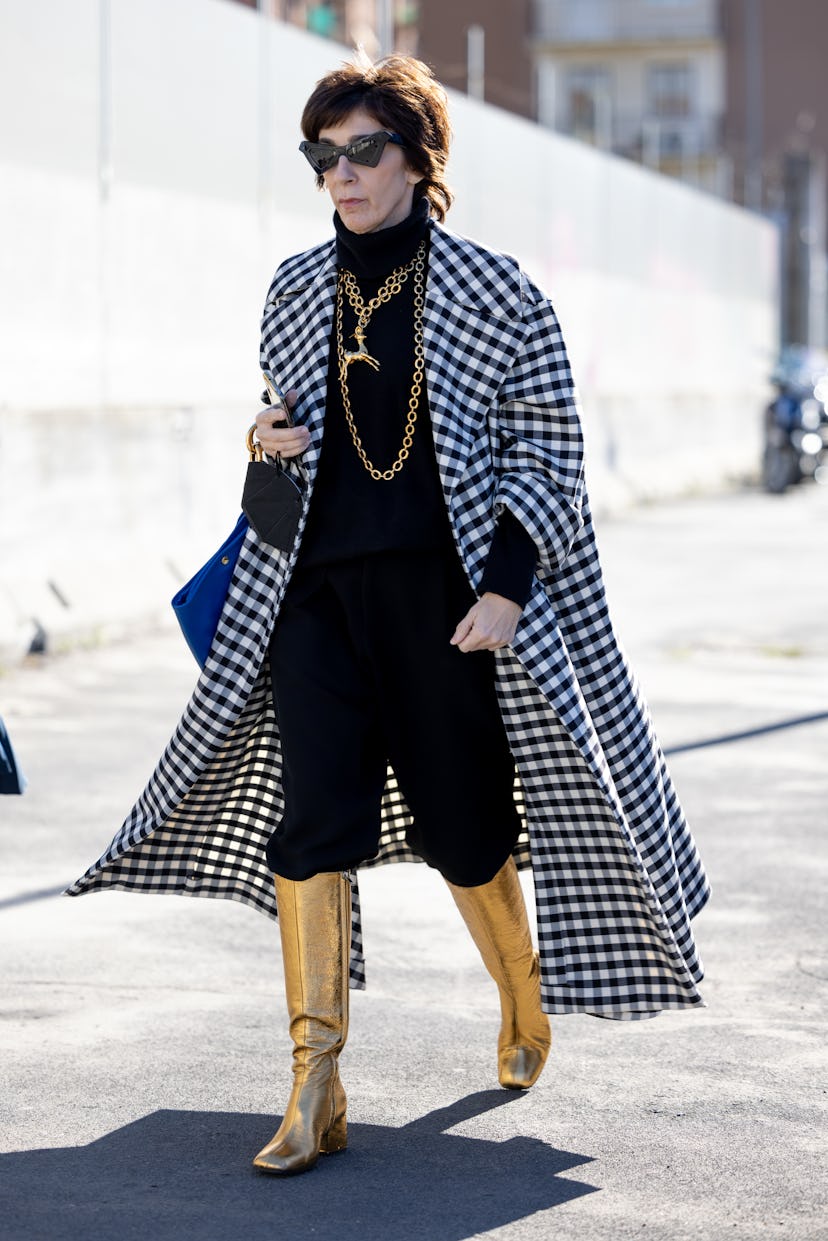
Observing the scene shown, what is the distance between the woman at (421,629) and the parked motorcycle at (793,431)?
68.8 feet

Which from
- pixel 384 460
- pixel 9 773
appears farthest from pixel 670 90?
pixel 384 460

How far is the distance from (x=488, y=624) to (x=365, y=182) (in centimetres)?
82

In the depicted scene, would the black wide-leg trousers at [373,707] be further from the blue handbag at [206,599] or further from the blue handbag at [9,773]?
the blue handbag at [9,773]

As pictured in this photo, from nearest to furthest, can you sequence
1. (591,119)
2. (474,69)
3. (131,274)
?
(131,274), (474,69), (591,119)

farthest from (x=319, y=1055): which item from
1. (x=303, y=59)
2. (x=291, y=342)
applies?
(x=303, y=59)

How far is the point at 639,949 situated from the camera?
4.30m

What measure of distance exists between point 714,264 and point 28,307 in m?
20.7

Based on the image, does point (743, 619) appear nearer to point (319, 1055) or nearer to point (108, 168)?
point (108, 168)

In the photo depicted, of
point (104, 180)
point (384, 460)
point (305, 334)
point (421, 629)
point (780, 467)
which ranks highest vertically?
point (104, 180)

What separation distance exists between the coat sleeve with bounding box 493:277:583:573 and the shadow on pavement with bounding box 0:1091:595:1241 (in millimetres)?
1074

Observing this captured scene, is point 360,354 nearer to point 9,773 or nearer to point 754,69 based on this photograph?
point 9,773

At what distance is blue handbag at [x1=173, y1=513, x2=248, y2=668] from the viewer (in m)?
4.20

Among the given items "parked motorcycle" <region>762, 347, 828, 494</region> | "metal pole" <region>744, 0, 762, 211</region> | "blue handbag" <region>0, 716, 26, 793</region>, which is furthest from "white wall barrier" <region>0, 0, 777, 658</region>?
"metal pole" <region>744, 0, 762, 211</region>

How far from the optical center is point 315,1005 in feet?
13.4
